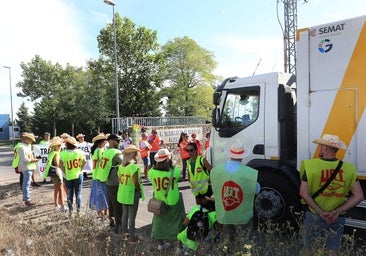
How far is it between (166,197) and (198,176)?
35.3 inches

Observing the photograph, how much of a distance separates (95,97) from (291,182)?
32827 mm

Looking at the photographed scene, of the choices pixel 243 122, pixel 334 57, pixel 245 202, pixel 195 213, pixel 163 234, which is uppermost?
pixel 334 57

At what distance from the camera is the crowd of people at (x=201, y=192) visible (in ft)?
12.2

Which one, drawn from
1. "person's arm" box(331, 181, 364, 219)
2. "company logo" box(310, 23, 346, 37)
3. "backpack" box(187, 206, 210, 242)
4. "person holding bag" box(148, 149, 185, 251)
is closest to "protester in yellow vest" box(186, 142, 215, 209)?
"person holding bag" box(148, 149, 185, 251)

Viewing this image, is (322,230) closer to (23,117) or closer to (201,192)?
(201,192)

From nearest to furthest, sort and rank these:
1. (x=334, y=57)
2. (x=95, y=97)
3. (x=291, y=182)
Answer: (x=334, y=57) → (x=291, y=182) → (x=95, y=97)

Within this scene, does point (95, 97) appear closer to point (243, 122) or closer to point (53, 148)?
point (53, 148)

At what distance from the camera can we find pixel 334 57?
5066mm

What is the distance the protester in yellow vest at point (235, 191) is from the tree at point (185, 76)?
33.6 m

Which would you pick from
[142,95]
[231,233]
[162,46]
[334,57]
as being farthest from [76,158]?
[162,46]

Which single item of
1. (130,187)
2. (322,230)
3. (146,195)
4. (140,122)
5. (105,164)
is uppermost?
(140,122)

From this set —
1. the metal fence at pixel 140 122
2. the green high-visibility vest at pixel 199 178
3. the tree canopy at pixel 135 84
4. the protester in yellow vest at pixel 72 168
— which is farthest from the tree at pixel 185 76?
the green high-visibility vest at pixel 199 178

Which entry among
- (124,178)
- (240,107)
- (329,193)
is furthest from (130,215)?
(329,193)

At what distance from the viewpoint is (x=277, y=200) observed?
223 inches
